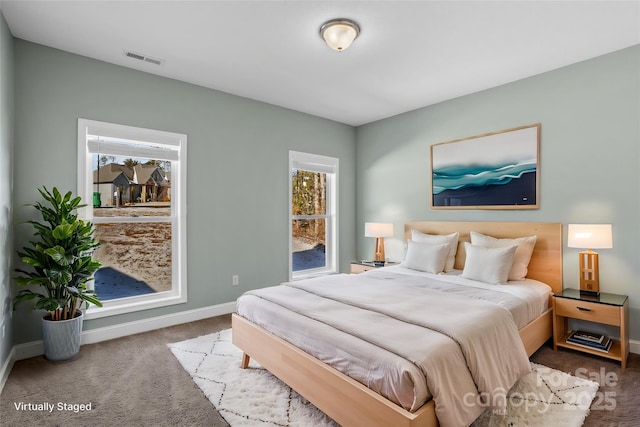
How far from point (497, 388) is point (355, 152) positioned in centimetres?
417

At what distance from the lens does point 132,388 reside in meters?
2.32

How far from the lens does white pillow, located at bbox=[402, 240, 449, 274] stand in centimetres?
361

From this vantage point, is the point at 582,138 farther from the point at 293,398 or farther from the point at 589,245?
the point at 293,398

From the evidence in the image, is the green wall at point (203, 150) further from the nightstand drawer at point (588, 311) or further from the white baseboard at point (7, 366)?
the nightstand drawer at point (588, 311)

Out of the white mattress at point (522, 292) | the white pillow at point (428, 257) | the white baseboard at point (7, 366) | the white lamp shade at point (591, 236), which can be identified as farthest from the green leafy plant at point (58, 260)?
the white lamp shade at point (591, 236)

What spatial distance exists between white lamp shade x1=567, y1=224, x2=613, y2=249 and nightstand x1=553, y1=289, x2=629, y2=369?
1.47 ft

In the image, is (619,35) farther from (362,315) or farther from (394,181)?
(362,315)

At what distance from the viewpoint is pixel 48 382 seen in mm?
2379

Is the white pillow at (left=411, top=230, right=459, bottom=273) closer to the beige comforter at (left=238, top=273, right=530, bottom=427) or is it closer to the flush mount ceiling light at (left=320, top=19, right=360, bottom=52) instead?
the beige comforter at (left=238, top=273, right=530, bottom=427)

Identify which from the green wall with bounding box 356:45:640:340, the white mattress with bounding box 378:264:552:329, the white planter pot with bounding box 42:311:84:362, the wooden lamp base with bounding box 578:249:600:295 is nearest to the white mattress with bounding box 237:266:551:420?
the white mattress with bounding box 378:264:552:329

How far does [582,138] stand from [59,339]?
195 inches

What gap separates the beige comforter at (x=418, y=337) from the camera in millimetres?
1550

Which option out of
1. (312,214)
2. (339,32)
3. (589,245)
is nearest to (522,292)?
(589,245)

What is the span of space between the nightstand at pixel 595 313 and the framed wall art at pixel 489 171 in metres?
1.00
